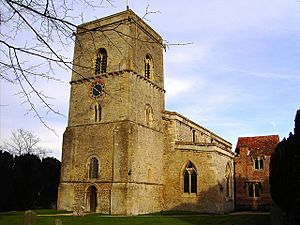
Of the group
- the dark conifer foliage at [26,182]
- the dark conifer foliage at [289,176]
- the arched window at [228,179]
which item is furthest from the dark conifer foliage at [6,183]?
the dark conifer foliage at [289,176]

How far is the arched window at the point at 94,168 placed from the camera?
25.6m

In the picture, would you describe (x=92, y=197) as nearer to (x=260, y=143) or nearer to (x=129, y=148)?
(x=129, y=148)

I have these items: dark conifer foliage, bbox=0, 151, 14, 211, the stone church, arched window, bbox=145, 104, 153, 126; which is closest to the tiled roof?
the stone church

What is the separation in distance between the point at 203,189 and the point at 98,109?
36.4ft

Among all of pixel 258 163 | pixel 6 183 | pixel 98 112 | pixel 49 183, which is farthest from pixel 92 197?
pixel 258 163

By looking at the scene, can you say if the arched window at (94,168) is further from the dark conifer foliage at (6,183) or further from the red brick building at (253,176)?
the red brick building at (253,176)

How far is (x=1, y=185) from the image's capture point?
28.3m

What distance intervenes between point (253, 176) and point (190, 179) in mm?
10864

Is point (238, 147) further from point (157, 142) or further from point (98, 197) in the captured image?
point (98, 197)

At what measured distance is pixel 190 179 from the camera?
90.5ft

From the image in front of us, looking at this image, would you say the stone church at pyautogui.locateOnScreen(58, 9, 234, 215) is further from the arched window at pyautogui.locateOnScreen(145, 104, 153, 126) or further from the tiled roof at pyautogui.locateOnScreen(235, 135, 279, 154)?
the tiled roof at pyautogui.locateOnScreen(235, 135, 279, 154)

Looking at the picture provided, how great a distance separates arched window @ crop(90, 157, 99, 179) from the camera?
25.6m

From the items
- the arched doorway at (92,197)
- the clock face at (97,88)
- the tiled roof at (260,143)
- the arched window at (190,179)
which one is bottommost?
the arched doorway at (92,197)

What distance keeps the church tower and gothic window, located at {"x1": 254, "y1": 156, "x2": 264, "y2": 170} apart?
12.6 metres
